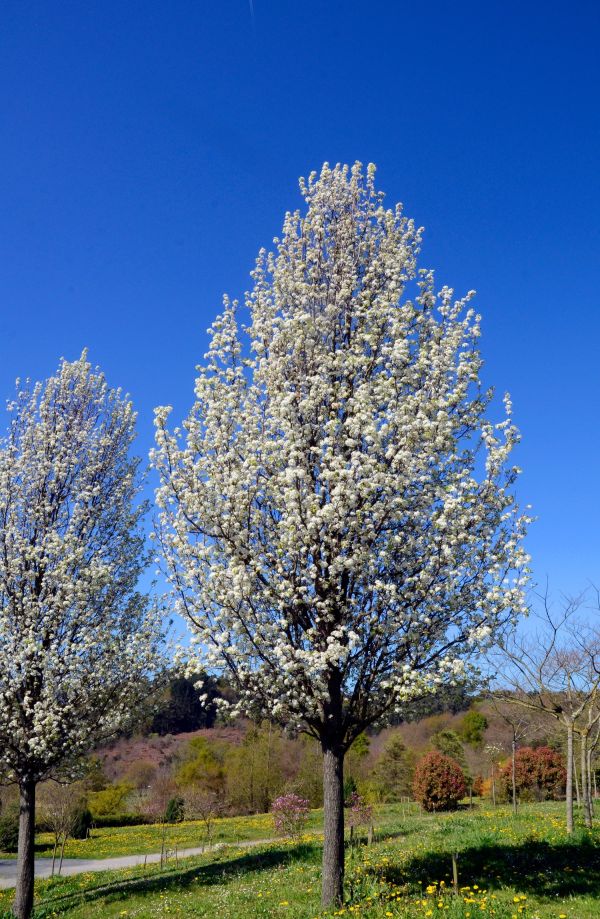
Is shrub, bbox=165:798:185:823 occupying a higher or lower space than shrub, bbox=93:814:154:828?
higher

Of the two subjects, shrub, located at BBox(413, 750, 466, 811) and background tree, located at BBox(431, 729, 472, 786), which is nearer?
shrub, located at BBox(413, 750, 466, 811)

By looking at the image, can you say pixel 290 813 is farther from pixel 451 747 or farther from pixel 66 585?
pixel 451 747

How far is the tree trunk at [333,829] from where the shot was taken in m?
9.23

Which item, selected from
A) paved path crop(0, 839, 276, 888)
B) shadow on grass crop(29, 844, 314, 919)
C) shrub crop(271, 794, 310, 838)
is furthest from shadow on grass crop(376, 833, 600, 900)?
paved path crop(0, 839, 276, 888)

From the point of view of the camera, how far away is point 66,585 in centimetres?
1403

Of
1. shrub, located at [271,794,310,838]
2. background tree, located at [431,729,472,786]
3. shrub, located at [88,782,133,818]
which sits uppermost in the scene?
shrub, located at [271,794,310,838]

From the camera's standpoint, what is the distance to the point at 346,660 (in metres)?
9.12

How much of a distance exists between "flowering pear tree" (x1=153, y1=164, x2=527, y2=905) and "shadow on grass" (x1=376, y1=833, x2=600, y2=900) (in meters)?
2.70

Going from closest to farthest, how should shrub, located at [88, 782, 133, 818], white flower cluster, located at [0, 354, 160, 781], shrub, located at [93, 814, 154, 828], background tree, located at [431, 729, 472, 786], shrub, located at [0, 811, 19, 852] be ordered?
white flower cluster, located at [0, 354, 160, 781] → shrub, located at [0, 811, 19, 852] → background tree, located at [431, 729, 472, 786] → shrub, located at [93, 814, 154, 828] → shrub, located at [88, 782, 133, 818]

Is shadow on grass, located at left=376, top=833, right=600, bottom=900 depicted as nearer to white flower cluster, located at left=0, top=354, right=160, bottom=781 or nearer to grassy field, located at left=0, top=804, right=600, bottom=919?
grassy field, located at left=0, top=804, right=600, bottom=919

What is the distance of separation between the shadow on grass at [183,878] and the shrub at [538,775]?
23.0m

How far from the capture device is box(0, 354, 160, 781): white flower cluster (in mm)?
13953

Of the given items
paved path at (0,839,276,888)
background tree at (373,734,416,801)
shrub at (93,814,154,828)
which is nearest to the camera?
paved path at (0,839,276,888)

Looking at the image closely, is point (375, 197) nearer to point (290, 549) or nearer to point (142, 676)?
point (290, 549)
